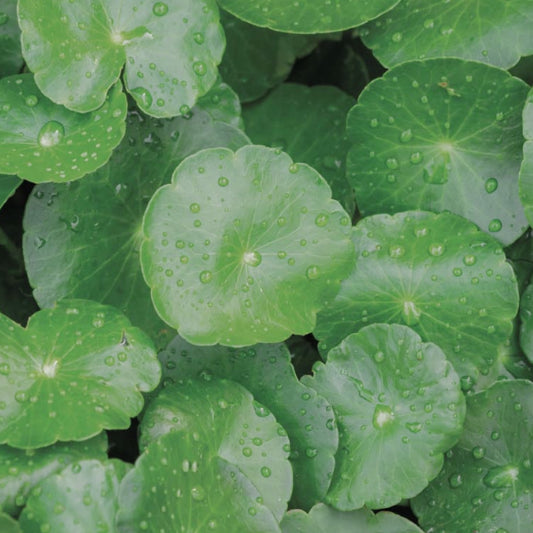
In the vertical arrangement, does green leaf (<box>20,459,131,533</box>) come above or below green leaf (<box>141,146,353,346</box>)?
below

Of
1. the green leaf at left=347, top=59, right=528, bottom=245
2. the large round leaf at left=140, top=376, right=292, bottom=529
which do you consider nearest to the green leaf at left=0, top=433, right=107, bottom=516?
the large round leaf at left=140, top=376, right=292, bottom=529

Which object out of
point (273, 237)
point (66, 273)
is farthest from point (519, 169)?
point (66, 273)

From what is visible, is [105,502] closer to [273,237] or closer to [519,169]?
[273,237]

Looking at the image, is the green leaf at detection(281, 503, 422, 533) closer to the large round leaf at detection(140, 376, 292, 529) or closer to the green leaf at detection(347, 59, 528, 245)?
the large round leaf at detection(140, 376, 292, 529)

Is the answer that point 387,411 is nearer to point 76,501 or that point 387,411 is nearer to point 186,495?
point 186,495

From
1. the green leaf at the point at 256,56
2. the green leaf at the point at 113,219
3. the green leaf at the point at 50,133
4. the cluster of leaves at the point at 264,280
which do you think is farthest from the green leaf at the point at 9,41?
the green leaf at the point at 256,56

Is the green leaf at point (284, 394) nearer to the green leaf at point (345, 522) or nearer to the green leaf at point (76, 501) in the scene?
the green leaf at point (345, 522)
